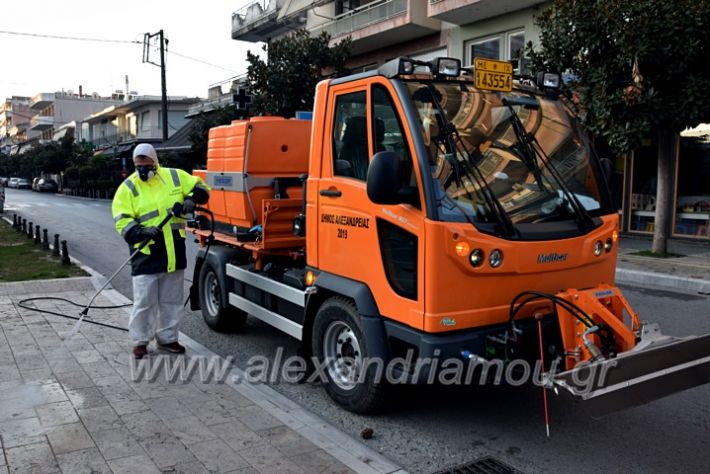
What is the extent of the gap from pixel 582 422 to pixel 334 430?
70.7 inches

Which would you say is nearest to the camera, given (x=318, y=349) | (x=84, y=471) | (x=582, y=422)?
(x=84, y=471)

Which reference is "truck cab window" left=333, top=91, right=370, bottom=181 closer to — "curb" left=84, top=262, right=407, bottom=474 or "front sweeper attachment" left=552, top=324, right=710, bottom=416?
"curb" left=84, top=262, right=407, bottom=474

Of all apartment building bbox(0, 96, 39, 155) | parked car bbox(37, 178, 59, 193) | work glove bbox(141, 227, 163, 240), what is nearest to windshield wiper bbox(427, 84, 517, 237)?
work glove bbox(141, 227, 163, 240)

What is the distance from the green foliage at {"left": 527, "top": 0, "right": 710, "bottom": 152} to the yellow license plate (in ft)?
19.1

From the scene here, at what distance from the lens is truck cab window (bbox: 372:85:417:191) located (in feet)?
13.3

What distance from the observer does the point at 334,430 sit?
423 centimetres

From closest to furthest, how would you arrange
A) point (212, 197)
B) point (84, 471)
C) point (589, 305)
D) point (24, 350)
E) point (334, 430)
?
point (84, 471)
point (589, 305)
point (334, 430)
point (24, 350)
point (212, 197)

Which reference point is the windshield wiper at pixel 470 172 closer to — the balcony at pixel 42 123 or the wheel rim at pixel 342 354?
the wheel rim at pixel 342 354

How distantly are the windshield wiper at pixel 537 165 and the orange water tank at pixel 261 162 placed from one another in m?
2.51

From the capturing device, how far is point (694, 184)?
15195 mm

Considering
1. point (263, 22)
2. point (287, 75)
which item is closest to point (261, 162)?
point (287, 75)

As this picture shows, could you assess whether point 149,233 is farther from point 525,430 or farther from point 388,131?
point 525,430

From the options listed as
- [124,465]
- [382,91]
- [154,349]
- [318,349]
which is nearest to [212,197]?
[154,349]

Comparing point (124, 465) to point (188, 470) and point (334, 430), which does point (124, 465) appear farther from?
point (334, 430)
